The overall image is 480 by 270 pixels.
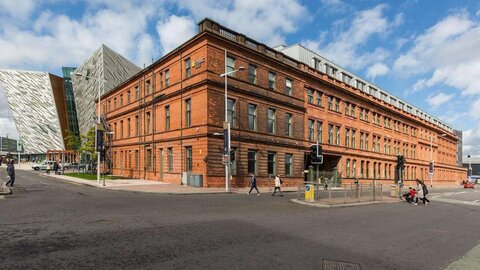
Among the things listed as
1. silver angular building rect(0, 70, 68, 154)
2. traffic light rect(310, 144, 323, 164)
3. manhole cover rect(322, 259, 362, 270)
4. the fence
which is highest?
silver angular building rect(0, 70, 68, 154)

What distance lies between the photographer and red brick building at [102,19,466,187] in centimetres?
2852

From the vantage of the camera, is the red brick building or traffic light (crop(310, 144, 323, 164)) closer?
traffic light (crop(310, 144, 323, 164))

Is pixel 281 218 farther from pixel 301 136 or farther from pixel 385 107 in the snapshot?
pixel 385 107

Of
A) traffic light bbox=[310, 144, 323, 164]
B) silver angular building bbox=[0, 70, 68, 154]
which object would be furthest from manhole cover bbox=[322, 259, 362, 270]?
silver angular building bbox=[0, 70, 68, 154]

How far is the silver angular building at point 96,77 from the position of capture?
7050 cm

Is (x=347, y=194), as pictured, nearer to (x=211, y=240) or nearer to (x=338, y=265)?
(x=211, y=240)

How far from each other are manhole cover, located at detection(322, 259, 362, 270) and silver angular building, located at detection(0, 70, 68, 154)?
11145cm

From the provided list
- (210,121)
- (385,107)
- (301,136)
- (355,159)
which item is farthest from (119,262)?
(385,107)

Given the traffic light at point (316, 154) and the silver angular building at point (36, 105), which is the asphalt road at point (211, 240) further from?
the silver angular building at point (36, 105)

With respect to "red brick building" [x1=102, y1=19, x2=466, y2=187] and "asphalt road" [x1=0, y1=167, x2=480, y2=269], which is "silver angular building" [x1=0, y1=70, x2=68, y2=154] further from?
"asphalt road" [x1=0, y1=167, x2=480, y2=269]

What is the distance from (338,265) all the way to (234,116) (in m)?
24.0

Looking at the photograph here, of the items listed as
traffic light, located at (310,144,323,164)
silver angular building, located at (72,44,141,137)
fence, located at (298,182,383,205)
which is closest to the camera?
traffic light, located at (310,144,323,164)

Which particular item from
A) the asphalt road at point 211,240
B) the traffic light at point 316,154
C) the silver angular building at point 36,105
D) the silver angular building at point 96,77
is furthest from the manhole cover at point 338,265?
the silver angular building at point 36,105

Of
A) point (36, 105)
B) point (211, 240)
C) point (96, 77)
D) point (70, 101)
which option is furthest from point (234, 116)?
point (36, 105)
